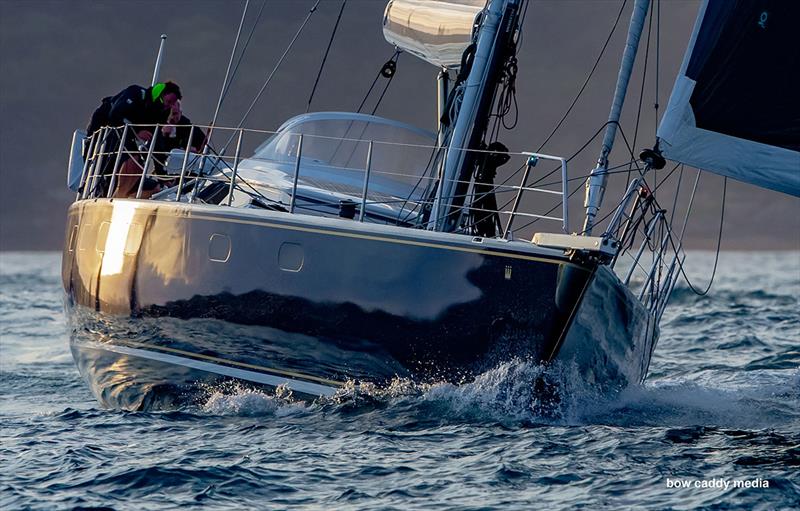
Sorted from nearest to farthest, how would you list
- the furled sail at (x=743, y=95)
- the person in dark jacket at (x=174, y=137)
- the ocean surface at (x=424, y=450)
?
the ocean surface at (x=424, y=450) → the furled sail at (x=743, y=95) → the person in dark jacket at (x=174, y=137)

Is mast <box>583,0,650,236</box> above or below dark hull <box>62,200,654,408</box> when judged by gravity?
above

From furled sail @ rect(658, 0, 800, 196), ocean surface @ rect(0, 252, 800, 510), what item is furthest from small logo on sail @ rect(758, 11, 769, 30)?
ocean surface @ rect(0, 252, 800, 510)

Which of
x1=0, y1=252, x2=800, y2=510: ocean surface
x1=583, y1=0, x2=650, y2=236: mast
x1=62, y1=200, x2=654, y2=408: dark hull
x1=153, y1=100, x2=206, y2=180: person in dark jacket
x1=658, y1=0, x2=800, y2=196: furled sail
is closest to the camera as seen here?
x1=0, y1=252, x2=800, y2=510: ocean surface

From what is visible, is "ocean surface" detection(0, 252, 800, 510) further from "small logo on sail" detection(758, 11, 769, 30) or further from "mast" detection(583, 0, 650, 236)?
"small logo on sail" detection(758, 11, 769, 30)

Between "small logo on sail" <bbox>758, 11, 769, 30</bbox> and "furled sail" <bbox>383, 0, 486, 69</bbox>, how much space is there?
3.44 meters

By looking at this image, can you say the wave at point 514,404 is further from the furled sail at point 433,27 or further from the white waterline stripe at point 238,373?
the furled sail at point 433,27

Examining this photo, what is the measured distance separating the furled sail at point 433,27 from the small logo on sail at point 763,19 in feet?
11.3

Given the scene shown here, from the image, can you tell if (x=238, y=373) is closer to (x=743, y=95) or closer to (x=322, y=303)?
(x=322, y=303)

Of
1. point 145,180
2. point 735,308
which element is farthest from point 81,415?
point 735,308

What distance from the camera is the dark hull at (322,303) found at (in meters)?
9.00

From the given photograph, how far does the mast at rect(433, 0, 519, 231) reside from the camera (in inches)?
440

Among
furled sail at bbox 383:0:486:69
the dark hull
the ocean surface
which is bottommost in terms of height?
the ocean surface

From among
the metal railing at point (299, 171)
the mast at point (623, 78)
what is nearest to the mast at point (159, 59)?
the metal railing at point (299, 171)

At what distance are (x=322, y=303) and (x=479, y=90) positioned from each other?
313 centimetres
